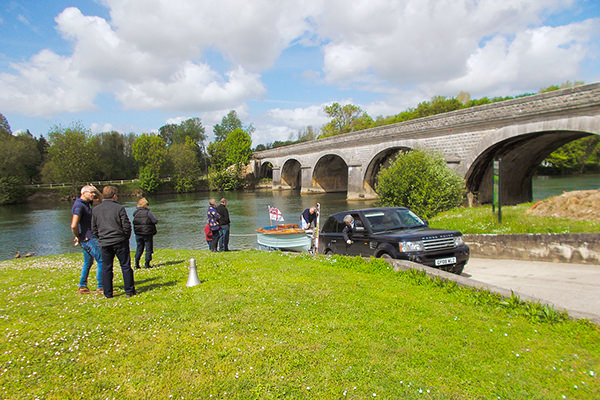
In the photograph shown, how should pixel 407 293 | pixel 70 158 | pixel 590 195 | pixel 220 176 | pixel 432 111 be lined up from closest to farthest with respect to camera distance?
1. pixel 407 293
2. pixel 590 195
3. pixel 70 158
4. pixel 432 111
5. pixel 220 176

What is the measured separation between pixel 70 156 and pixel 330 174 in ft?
135

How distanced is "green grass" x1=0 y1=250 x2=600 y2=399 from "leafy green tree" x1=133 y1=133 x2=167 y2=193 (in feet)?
202

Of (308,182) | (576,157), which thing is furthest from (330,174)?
(576,157)

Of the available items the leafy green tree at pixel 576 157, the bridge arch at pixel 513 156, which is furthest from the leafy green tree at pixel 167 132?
the bridge arch at pixel 513 156

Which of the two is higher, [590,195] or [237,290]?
[590,195]

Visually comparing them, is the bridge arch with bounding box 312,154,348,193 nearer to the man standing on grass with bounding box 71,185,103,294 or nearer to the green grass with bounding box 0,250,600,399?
the man standing on grass with bounding box 71,185,103,294

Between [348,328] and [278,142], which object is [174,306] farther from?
[278,142]

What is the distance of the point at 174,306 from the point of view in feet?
18.0

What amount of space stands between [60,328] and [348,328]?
144 inches

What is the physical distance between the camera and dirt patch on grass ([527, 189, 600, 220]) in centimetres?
1189

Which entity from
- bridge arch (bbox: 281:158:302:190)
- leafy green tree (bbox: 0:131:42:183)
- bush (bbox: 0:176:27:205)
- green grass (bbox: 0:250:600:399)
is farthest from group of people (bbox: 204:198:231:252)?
leafy green tree (bbox: 0:131:42:183)

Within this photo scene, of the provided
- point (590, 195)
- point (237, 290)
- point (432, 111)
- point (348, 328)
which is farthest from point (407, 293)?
point (432, 111)

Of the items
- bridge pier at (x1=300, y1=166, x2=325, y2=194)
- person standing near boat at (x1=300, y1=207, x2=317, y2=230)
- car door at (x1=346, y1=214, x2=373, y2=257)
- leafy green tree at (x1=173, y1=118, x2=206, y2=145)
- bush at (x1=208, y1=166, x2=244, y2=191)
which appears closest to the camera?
car door at (x1=346, y1=214, x2=373, y2=257)

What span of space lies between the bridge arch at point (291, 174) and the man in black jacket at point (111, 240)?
58661 mm
